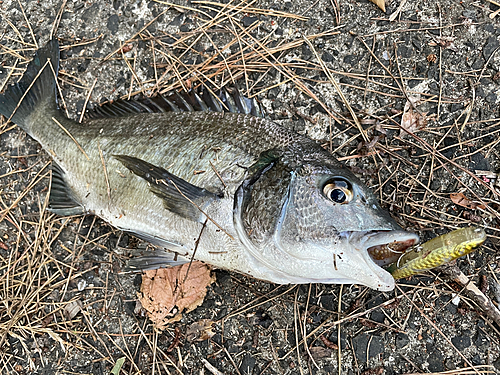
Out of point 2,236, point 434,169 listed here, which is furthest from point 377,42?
point 2,236

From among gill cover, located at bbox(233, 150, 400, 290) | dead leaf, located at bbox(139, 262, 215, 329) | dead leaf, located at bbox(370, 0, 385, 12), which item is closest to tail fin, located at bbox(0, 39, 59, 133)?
dead leaf, located at bbox(139, 262, 215, 329)

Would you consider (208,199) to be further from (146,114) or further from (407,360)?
(407,360)

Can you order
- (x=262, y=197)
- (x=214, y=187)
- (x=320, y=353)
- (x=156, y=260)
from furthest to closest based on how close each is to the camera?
(x=320, y=353) → (x=156, y=260) → (x=214, y=187) → (x=262, y=197)

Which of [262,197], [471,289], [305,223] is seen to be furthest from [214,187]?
[471,289]

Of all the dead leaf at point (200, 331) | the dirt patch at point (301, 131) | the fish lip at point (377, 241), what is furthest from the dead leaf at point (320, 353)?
the fish lip at point (377, 241)

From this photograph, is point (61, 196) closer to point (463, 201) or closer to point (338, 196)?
point (338, 196)

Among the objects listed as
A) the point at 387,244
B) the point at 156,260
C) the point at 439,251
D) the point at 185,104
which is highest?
the point at 185,104

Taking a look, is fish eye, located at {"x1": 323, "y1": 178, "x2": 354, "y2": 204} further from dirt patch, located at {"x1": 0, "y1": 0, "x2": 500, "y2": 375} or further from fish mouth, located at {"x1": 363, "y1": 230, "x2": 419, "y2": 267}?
dirt patch, located at {"x1": 0, "y1": 0, "x2": 500, "y2": 375}
